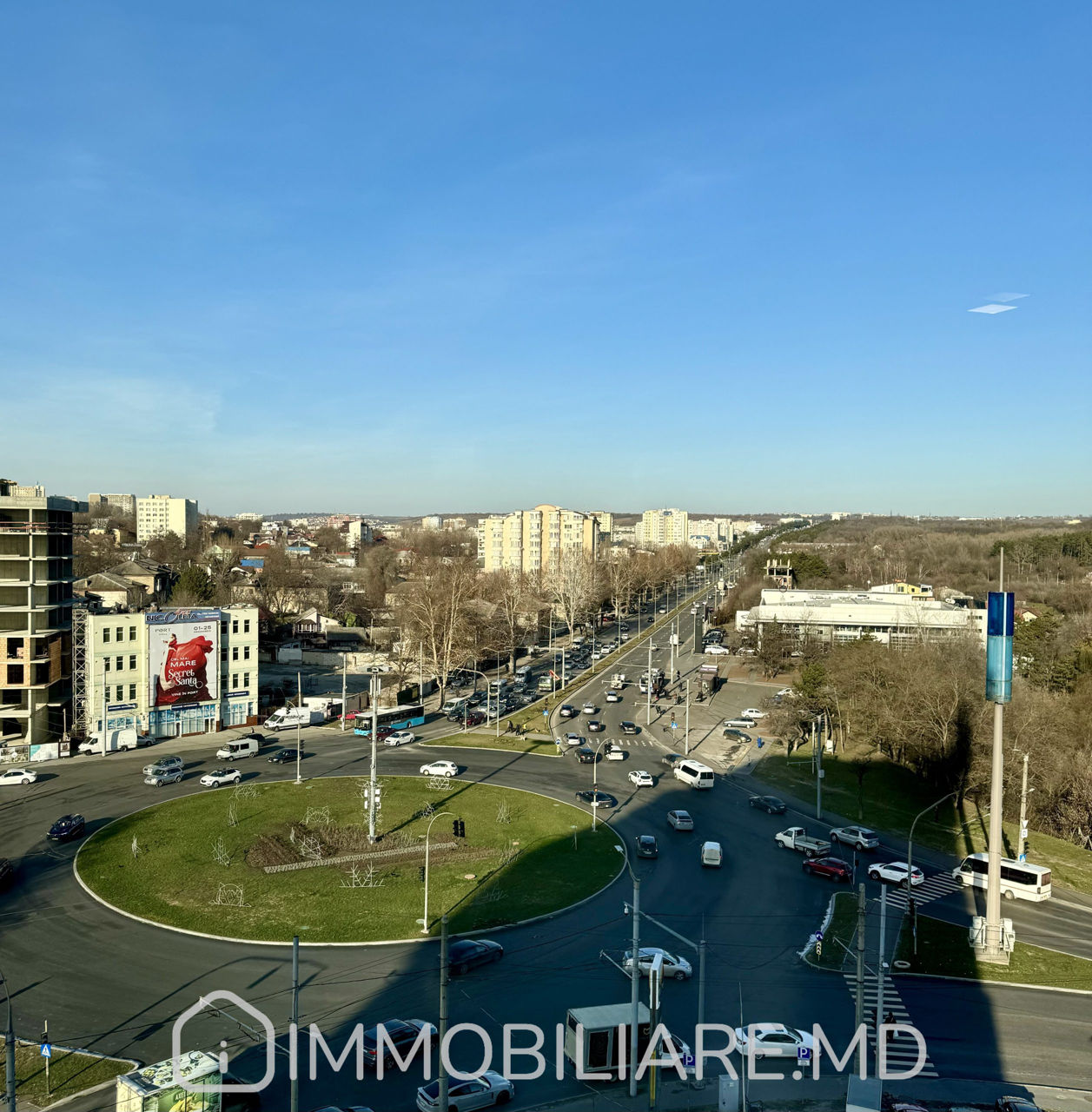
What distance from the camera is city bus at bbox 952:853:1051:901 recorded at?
100 feet

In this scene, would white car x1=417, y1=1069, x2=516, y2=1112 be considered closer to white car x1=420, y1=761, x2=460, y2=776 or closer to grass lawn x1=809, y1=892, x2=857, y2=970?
grass lawn x1=809, y1=892, x2=857, y2=970

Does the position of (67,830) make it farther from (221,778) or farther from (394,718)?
(394,718)

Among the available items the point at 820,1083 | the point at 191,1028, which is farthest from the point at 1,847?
the point at 820,1083

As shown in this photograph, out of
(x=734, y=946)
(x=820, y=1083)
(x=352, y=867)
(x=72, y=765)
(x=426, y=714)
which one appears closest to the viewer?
(x=820, y=1083)

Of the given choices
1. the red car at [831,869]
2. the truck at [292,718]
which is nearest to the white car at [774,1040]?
the red car at [831,869]

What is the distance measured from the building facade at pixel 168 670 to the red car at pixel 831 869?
3899 cm

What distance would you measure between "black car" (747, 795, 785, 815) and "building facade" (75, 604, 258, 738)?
112 ft

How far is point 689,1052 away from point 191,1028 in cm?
1182

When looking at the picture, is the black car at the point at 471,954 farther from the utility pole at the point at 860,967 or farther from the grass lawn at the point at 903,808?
the grass lawn at the point at 903,808

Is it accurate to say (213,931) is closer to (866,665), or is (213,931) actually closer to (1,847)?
(1,847)

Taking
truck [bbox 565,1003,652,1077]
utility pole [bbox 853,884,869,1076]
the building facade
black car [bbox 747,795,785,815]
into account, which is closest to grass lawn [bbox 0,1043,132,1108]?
truck [bbox 565,1003,652,1077]

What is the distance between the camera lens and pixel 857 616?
83.1 metres

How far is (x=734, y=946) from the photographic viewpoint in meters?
25.6

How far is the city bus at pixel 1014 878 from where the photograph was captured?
3058 centimetres
